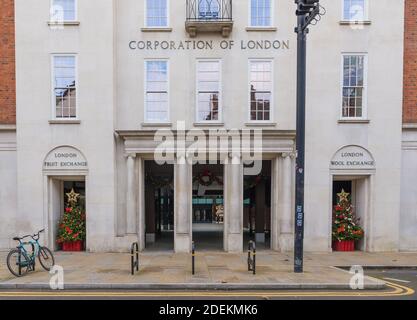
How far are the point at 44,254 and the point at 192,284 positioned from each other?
15.6ft

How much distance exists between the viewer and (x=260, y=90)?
12.7 m

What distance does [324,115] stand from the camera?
491 inches

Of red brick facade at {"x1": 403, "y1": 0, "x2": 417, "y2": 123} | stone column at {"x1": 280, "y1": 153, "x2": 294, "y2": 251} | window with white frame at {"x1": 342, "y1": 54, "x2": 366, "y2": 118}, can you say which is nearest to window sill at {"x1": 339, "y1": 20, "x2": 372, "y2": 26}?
window with white frame at {"x1": 342, "y1": 54, "x2": 366, "y2": 118}

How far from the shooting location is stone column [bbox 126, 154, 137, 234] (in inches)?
485

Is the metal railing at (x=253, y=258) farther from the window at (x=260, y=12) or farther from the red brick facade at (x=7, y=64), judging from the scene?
the red brick facade at (x=7, y=64)

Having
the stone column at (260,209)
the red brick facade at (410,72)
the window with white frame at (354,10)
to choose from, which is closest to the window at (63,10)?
the window with white frame at (354,10)

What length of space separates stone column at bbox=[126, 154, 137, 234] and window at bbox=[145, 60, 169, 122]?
174cm

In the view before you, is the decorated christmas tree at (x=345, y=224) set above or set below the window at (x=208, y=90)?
below

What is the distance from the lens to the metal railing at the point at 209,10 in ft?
40.1

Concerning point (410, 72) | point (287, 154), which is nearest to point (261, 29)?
point (287, 154)

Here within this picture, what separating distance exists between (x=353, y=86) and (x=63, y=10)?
1120 cm

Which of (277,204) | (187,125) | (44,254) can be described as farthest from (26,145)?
(277,204)

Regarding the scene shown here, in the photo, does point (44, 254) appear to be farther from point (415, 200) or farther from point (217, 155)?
point (415, 200)

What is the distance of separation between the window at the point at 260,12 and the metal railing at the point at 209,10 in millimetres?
943
